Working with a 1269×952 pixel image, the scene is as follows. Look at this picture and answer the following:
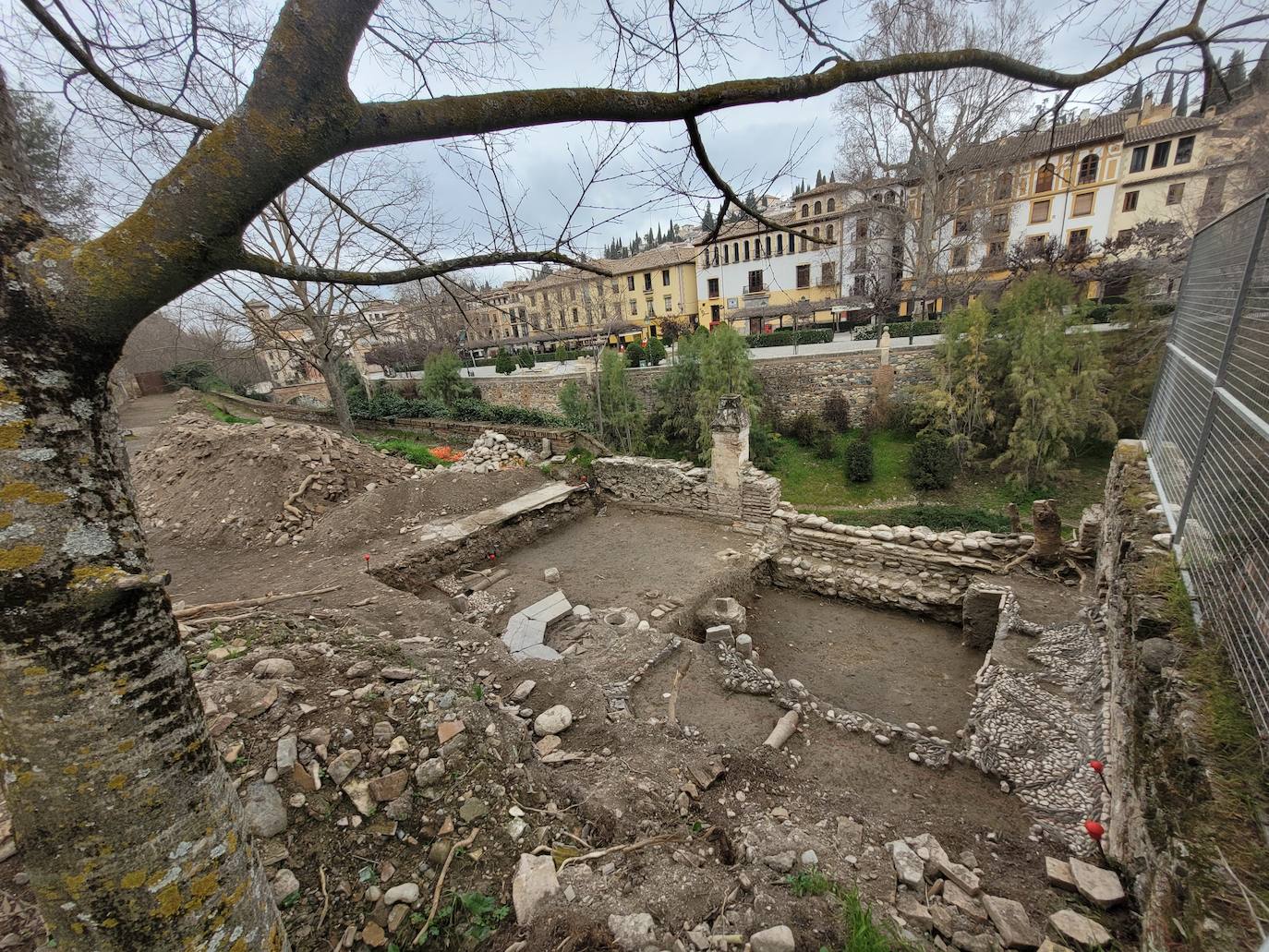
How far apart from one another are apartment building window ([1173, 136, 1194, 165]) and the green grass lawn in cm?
1937

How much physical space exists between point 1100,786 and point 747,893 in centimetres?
248

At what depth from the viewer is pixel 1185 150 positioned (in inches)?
832

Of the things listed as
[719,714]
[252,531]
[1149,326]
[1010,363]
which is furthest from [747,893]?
[1149,326]

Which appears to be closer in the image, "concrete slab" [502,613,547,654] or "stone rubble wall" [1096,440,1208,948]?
"stone rubble wall" [1096,440,1208,948]

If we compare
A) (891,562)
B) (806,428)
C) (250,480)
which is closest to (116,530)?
(891,562)

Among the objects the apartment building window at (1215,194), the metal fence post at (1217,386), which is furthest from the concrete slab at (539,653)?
the apartment building window at (1215,194)

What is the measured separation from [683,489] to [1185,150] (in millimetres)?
29479

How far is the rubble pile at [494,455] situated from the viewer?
1131cm

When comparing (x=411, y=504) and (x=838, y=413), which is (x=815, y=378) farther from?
(x=411, y=504)

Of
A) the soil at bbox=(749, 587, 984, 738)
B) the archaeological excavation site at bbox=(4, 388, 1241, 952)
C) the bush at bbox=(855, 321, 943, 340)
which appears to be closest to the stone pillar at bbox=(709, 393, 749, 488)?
the archaeological excavation site at bbox=(4, 388, 1241, 952)

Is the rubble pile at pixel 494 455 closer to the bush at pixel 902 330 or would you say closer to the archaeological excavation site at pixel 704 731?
the archaeological excavation site at pixel 704 731

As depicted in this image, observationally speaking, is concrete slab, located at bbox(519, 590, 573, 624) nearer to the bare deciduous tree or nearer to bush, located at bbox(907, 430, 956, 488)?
the bare deciduous tree

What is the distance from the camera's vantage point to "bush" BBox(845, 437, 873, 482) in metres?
13.0

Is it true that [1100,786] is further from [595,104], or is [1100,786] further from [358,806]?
[595,104]
